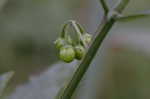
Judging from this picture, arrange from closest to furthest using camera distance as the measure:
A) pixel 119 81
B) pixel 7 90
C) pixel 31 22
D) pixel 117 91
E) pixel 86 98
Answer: pixel 7 90
pixel 86 98
pixel 31 22
pixel 117 91
pixel 119 81

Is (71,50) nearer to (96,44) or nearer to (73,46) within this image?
(73,46)

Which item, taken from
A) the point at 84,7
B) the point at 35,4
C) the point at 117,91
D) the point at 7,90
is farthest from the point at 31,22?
the point at 7,90

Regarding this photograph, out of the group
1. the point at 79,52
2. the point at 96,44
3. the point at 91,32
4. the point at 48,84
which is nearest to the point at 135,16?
the point at 96,44

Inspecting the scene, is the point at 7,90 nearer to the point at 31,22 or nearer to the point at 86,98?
the point at 86,98

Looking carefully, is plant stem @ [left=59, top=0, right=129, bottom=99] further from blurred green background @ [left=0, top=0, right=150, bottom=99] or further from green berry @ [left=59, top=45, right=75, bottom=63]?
blurred green background @ [left=0, top=0, right=150, bottom=99]

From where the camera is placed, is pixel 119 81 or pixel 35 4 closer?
pixel 35 4
